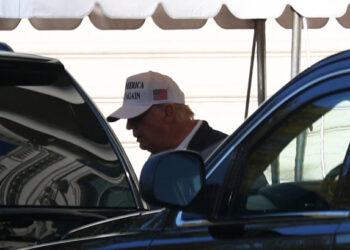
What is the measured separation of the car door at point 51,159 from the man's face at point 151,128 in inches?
44.6

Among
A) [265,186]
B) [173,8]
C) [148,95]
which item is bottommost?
[148,95]

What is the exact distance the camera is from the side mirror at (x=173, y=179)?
317 cm

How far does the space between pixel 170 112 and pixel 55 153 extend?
145cm

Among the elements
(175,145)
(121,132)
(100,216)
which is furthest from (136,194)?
(121,132)

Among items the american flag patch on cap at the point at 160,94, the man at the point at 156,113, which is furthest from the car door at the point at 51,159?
the american flag patch on cap at the point at 160,94

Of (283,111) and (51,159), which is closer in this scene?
(283,111)

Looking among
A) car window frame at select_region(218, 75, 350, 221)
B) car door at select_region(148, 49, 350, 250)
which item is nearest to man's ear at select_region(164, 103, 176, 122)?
car door at select_region(148, 49, 350, 250)

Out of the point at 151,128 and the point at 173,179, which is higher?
the point at 173,179

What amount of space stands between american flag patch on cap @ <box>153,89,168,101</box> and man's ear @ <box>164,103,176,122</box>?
5 centimetres

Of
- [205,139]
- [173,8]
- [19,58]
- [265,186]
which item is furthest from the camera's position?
[173,8]

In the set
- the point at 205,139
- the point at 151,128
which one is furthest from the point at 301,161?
the point at 151,128

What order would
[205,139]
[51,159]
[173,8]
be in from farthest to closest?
[173,8], [205,139], [51,159]

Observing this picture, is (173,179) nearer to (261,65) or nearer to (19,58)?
(19,58)

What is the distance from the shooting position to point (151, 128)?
6133 mm
